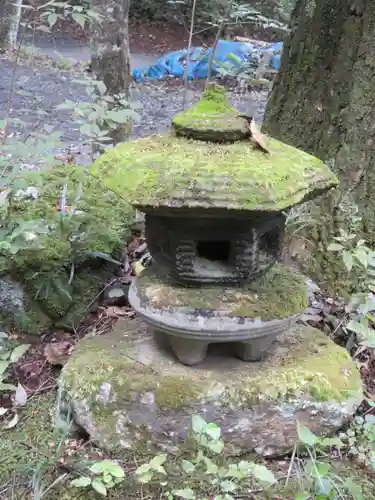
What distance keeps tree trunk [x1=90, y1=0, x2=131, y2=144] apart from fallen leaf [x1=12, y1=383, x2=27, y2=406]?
2.92 m

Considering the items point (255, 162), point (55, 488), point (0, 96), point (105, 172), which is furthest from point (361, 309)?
point (0, 96)

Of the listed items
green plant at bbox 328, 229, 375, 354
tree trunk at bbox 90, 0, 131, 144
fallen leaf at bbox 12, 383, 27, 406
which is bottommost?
fallen leaf at bbox 12, 383, 27, 406

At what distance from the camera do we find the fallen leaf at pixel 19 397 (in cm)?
284

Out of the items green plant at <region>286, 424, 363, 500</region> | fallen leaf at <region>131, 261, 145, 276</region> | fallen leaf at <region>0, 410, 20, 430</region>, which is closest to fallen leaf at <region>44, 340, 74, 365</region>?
fallen leaf at <region>0, 410, 20, 430</region>

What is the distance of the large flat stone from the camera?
238 centimetres

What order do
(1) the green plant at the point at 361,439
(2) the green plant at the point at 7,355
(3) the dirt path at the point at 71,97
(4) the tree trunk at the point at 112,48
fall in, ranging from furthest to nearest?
(3) the dirt path at the point at 71,97, (4) the tree trunk at the point at 112,48, (2) the green plant at the point at 7,355, (1) the green plant at the point at 361,439

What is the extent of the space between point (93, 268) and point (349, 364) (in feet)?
5.24

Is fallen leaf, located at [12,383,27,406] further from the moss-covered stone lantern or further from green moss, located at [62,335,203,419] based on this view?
the moss-covered stone lantern

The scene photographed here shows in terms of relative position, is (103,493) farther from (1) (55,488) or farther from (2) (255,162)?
(2) (255,162)

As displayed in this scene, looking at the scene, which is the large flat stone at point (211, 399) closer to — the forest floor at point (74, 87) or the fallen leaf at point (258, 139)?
the fallen leaf at point (258, 139)

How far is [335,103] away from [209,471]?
2.41 m

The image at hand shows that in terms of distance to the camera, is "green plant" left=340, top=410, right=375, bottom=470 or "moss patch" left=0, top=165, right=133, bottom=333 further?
"moss patch" left=0, top=165, right=133, bottom=333

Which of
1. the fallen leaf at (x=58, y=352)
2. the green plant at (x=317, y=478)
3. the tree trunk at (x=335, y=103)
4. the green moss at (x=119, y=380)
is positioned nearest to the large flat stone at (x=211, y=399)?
the green moss at (x=119, y=380)

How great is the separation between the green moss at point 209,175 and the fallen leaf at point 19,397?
1186 mm
